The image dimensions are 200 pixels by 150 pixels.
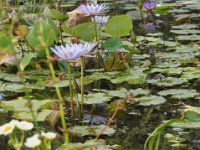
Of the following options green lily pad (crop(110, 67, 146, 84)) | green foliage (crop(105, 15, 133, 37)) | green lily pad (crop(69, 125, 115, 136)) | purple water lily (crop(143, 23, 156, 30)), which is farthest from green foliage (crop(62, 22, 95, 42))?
purple water lily (crop(143, 23, 156, 30))

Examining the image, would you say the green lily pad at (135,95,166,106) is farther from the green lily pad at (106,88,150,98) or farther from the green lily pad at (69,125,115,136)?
the green lily pad at (69,125,115,136)

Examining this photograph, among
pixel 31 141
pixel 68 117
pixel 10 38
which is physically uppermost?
pixel 10 38

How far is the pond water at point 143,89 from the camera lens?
159 cm

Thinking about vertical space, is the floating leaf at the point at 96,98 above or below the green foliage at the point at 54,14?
below

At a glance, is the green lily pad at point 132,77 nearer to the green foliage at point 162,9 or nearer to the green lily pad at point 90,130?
the green lily pad at point 90,130

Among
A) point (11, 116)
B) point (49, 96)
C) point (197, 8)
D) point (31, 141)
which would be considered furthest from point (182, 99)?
point (197, 8)

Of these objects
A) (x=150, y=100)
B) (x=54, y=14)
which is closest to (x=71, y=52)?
(x=150, y=100)

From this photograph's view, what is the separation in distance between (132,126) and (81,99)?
0.25 metres

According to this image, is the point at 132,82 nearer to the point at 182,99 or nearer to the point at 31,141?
the point at 182,99

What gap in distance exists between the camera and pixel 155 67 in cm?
243

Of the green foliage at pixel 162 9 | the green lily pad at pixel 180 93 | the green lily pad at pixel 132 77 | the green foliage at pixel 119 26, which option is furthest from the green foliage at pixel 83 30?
the green foliage at pixel 162 9

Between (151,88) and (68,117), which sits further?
(151,88)

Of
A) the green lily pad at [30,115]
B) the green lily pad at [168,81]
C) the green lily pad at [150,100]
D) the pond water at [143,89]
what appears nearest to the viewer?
the pond water at [143,89]

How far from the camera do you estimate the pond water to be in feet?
5.23
